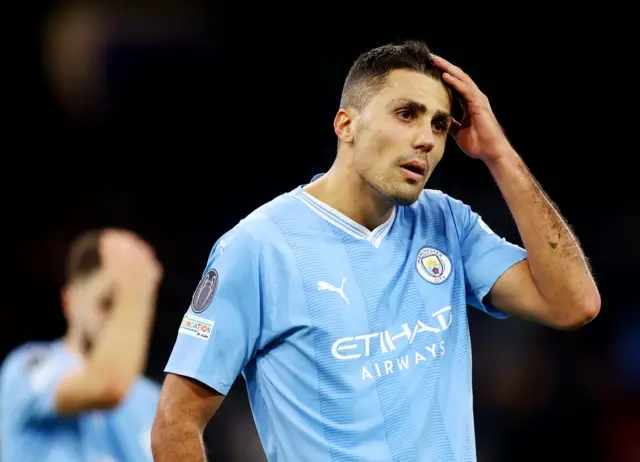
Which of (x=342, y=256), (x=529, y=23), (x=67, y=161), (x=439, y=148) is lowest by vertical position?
(x=67, y=161)

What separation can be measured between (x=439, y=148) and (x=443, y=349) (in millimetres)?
593

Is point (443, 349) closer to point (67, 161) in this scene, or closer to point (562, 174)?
point (67, 161)

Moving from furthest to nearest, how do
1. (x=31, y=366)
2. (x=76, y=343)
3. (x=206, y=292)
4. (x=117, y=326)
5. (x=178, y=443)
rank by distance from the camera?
(x=76, y=343) → (x=117, y=326) → (x=31, y=366) → (x=206, y=292) → (x=178, y=443)

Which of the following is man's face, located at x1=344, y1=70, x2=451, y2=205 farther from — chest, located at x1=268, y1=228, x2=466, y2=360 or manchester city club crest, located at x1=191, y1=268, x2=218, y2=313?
manchester city club crest, located at x1=191, y1=268, x2=218, y2=313

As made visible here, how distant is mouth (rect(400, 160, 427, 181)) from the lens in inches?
101

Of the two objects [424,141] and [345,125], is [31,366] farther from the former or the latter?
[424,141]

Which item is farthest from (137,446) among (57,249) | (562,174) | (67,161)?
(562,174)

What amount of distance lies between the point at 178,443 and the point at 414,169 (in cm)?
102

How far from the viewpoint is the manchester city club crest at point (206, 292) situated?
2426mm

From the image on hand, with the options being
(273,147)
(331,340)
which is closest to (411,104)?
(331,340)

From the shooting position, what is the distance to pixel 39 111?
6.12m

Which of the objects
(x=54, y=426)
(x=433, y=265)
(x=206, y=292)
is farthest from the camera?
(x=54, y=426)

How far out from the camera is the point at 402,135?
259 centimetres

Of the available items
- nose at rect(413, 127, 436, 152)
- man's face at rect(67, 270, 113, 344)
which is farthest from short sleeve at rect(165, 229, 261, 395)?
man's face at rect(67, 270, 113, 344)
